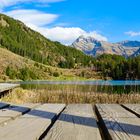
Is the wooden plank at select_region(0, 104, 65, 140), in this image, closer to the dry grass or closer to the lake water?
the dry grass

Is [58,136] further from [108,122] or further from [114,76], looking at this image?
[114,76]

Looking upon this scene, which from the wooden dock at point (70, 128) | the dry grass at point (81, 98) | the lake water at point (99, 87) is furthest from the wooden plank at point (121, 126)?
the lake water at point (99, 87)

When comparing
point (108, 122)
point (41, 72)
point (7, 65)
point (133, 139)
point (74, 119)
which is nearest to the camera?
point (133, 139)

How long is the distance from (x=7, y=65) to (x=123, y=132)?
165 metres

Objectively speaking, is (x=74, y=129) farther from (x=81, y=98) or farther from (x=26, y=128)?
(x=81, y=98)

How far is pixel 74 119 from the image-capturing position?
298 centimetres

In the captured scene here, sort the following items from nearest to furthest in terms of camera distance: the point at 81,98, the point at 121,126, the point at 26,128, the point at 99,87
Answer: the point at 26,128 → the point at 121,126 → the point at 81,98 → the point at 99,87

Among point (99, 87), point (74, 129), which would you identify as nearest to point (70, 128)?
point (74, 129)

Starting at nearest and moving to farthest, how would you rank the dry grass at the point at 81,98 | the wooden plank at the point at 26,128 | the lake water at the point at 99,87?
the wooden plank at the point at 26,128, the dry grass at the point at 81,98, the lake water at the point at 99,87

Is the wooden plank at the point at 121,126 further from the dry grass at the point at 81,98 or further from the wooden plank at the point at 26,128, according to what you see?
the dry grass at the point at 81,98

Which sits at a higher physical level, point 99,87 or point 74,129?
point 74,129

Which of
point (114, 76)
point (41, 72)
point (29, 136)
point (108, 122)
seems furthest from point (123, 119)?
point (41, 72)

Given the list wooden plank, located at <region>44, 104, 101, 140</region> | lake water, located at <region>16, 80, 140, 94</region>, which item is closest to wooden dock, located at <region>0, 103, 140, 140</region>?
wooden plank, located at <region>44, 104, 101, 140</region>

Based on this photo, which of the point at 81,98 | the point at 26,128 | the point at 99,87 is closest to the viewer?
the point at 26,128
